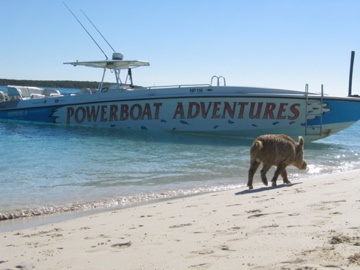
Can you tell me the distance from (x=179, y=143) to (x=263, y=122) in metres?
3.49

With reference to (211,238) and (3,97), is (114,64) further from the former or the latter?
(211,238)

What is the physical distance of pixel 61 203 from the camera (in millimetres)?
8344

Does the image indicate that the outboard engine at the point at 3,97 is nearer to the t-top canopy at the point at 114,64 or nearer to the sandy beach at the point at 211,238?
the t-top canopy at the point at 114,64

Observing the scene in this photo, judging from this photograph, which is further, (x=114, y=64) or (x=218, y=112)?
(x=114, y=64)

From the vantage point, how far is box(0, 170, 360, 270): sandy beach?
3.85m

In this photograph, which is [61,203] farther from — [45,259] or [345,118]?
[345,118]

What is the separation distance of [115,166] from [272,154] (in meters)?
4.97

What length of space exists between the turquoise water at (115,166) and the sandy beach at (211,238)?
2.17 meters

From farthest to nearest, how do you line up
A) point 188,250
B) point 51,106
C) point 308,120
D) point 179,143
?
point 51,106, point 308,120, point 179,143, point 188,250

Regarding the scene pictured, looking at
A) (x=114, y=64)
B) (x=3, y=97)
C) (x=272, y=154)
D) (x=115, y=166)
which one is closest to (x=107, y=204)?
(x=272, y=154)

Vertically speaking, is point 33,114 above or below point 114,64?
below

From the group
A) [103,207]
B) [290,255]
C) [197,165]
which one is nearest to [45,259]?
[290,255]

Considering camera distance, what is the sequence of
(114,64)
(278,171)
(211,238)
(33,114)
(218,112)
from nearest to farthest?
(211,238)
(278,171)
(218,112)
(114,64)
(33,114)

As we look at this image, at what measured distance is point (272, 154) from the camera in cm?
841
